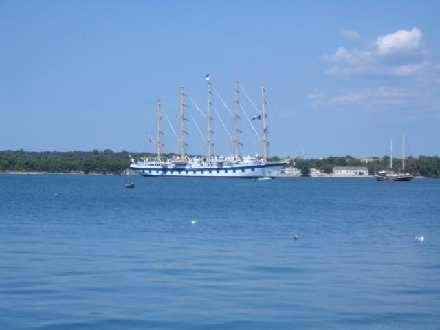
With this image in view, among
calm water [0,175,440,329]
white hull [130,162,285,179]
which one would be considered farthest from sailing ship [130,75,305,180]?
calm water [0,175,440,329]

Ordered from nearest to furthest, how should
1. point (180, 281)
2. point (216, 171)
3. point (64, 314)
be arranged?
point (64, 314)
point (180, 281)
point (216, 171)

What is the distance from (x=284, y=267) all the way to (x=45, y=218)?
73.0 feet

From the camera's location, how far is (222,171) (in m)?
151

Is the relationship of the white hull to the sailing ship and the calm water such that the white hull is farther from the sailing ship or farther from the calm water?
the calm water

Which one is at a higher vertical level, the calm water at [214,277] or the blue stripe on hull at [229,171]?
the blue stripe on hull at [229,171]

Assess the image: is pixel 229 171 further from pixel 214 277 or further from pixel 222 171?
pixel 214 277

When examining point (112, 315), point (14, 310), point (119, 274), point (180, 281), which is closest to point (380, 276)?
point (180, 281)

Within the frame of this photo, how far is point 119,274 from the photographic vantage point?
75.4 ft

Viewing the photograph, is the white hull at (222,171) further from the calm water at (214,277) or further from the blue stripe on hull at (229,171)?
the calm water at (214,277)

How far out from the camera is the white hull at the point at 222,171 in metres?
149

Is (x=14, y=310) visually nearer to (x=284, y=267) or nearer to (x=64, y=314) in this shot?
(x=64, y=314)

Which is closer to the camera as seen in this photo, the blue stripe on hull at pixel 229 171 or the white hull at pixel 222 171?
the white hull at pixel 222 171

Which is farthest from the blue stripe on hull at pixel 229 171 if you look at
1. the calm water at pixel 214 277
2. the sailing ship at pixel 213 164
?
the calm water at pixel 214 277

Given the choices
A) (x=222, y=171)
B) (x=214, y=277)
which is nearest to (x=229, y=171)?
(x=222, y=171)
